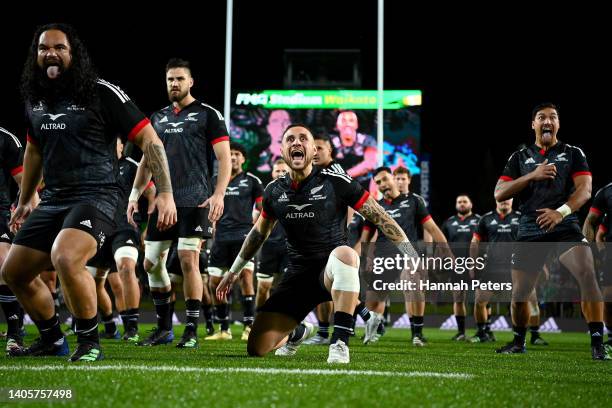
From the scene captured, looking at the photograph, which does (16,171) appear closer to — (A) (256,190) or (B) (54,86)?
(B) (54,86)

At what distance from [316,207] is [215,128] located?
5.90ft

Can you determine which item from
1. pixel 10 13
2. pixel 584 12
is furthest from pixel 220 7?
pixel 584 12

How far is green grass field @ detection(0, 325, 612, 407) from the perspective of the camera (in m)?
3.72

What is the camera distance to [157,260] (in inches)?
313

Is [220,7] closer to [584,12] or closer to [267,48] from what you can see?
[267,48]

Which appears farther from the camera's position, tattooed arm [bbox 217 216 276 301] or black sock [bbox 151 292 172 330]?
black sock [bbox 151 292 172 330]

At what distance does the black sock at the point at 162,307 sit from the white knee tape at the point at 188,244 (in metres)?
0.71

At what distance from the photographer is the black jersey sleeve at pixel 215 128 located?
25.2ft

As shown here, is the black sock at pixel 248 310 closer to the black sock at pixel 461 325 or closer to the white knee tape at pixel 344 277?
the black sock at pixel 461 325

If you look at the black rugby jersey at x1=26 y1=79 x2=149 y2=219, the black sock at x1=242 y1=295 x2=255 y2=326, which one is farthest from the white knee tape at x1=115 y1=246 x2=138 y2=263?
the black rugby jersey at x1=26 y1=79 x2=149 y2=219

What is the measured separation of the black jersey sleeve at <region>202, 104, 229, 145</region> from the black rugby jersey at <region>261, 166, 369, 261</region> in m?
1.41

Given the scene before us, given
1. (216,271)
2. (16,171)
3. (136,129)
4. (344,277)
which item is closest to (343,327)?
(344,277)

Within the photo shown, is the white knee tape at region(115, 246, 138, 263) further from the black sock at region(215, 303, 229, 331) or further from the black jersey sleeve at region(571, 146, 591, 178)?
the black jersey sleeve at region(571, 146, 591, 178)

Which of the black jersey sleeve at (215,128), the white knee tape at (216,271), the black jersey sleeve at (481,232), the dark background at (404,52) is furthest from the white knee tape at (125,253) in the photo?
the dark background at (404,52)
